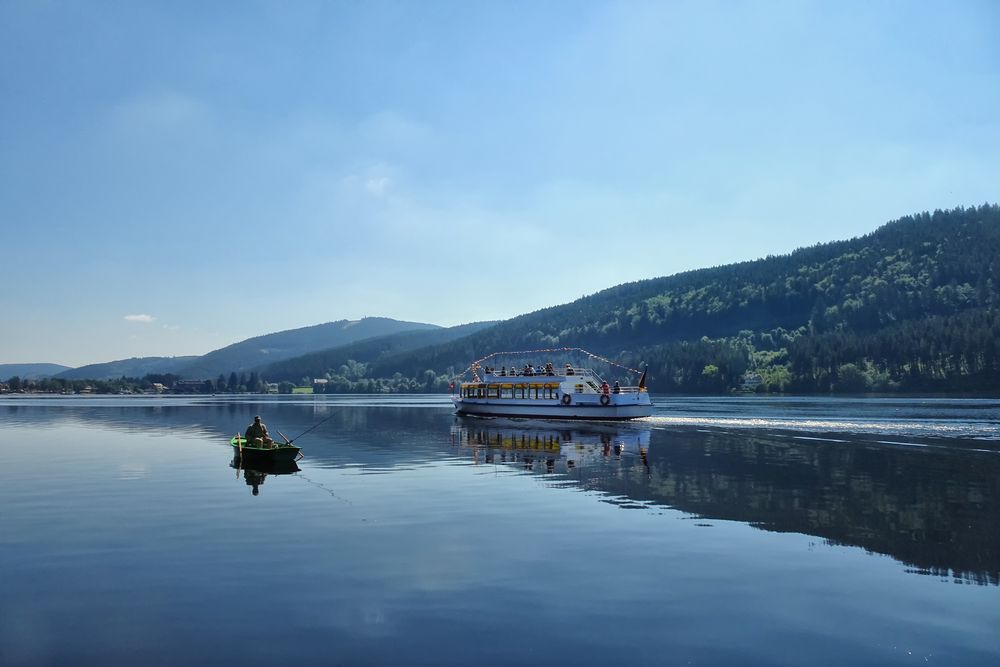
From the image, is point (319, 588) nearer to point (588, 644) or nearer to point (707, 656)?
point (588, 644)

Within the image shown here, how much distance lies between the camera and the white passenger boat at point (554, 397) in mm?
102125

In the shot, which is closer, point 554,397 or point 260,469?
point 260,469

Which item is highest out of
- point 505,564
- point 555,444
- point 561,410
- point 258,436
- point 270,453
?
point 258,436

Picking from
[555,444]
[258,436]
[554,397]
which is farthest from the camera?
[554,397]

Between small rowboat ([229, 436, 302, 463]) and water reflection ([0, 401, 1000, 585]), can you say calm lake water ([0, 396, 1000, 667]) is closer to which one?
water reflection ([0, 401, 1000, 585])

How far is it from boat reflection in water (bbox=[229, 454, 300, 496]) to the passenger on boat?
1.68 metres

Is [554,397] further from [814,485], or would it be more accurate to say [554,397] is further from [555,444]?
[814,485]

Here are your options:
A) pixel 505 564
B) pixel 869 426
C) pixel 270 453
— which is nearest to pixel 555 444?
pixel 270 453

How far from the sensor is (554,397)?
108625 millimetres

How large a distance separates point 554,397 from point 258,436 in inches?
2436

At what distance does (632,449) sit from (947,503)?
105ft

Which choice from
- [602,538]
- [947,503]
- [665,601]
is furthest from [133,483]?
[947,503]

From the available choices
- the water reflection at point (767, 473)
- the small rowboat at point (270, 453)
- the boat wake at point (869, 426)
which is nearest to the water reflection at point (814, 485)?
the water reflection at point (767, 473)

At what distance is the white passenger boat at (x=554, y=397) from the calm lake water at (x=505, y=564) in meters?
51.2
